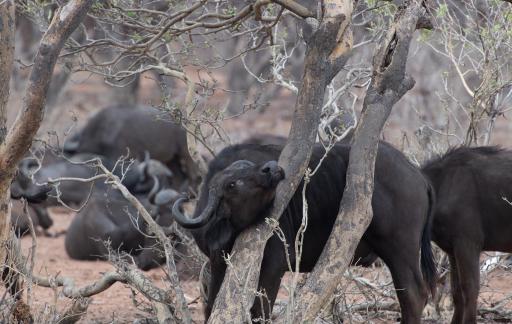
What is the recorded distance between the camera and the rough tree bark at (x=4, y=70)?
6.64 m

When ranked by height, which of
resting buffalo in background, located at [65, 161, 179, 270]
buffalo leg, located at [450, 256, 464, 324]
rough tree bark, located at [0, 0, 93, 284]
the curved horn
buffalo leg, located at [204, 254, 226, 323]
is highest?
rough tree bark, located at [0, 0, 93, 284]

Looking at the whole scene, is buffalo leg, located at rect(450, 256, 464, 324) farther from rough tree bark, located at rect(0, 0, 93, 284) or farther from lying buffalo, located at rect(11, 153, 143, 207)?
lying buffalo, located at rect(11, 153, 143, 207)

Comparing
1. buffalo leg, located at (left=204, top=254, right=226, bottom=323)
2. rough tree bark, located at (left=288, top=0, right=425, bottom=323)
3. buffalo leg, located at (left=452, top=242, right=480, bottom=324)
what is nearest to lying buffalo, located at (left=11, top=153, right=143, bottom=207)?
buffalo leg, located at (left=452, top=242, right=480, bottom=324)

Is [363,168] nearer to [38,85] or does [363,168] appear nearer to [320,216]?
[320,216]

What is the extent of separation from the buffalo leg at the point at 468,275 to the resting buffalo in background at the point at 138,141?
982 cm

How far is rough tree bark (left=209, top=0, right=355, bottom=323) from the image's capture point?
21.3 ft

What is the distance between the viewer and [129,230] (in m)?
12.4

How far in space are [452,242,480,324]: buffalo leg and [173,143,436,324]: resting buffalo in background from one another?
403 mm

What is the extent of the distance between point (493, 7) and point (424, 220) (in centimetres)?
277

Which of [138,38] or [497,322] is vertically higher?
[138,38]

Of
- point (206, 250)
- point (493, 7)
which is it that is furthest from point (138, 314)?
point (493, 7)

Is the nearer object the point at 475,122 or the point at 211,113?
the point at 211,113

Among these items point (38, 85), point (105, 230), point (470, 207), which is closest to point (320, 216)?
point (470, 207)

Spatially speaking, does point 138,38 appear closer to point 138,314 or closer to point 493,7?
point 138,314
